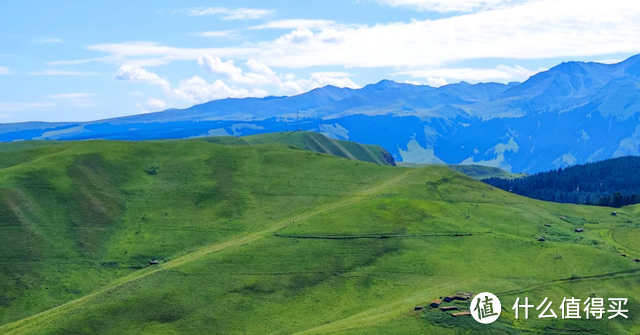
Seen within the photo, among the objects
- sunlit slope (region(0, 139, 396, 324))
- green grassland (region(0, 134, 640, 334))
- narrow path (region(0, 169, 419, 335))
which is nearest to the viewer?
green grassland (region(0, 134, 640, 334))

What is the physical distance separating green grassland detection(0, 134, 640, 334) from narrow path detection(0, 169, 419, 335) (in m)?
0.77

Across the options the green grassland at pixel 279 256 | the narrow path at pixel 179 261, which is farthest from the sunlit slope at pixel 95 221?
the narrow path at pixel 179 261

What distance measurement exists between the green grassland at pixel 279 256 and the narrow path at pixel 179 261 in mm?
769

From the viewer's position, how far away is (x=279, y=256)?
476 feet

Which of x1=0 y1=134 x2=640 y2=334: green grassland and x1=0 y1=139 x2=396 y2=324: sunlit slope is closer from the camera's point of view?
x1=0 y1=134 x2=640 y2=334: green grassland

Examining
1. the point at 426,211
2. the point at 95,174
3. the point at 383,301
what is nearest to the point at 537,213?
the point at 426,211

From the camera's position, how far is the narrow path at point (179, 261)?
11819 cm

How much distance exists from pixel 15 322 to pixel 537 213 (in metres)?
154

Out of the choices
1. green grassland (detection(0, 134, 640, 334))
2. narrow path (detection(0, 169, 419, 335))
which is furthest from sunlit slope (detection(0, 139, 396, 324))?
narrow path (detection(0, 169, 419, 335))

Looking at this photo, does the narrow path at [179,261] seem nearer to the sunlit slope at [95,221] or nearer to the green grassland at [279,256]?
the green grassland at [279,256]

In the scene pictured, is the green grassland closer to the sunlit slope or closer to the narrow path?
the sunlit slope

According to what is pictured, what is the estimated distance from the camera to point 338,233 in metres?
157

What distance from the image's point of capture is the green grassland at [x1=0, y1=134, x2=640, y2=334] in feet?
387

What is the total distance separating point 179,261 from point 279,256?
25.4 metres
